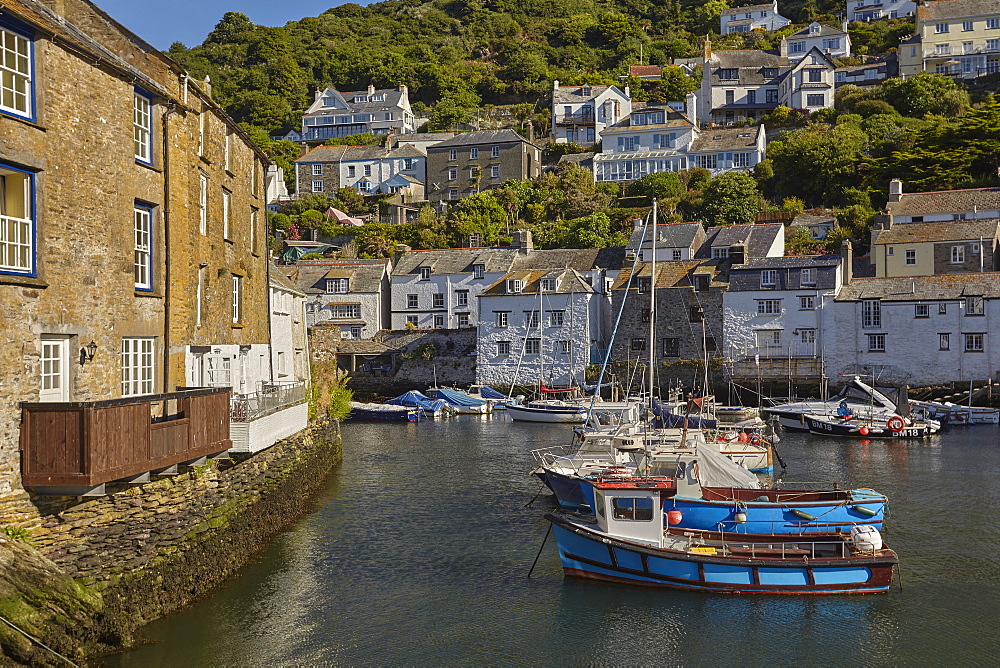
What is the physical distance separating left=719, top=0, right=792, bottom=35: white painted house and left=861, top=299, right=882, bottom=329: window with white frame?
9465 centimetres

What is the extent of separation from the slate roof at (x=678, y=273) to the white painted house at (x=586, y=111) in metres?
39.6

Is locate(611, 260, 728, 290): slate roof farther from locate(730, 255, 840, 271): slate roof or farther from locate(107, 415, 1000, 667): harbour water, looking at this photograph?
locate(107, 415, 1000, 667): harbour water

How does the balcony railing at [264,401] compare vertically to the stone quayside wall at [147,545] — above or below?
above

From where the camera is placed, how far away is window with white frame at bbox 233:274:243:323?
29.9 m

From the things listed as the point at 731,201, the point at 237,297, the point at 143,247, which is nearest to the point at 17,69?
the point at 143,247

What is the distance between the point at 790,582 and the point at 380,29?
6158 inches

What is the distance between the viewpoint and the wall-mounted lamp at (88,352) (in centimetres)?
1798

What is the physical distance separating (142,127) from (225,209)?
8.06 meters

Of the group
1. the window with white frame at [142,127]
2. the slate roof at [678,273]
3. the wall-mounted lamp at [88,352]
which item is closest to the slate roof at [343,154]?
the slate roof at [678,273]

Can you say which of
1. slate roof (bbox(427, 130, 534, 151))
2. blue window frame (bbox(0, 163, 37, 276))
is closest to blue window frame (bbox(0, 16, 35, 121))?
blue window frame (bbox(0, 163, 37, 276))

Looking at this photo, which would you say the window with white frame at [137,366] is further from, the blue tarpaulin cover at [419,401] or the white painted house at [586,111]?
the white painted house at [586,111]

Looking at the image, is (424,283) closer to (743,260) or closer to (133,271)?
(743,260)

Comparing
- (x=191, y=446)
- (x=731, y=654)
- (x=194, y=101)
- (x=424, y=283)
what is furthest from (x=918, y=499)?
(x=424, y=283)

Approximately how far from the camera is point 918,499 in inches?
1283
